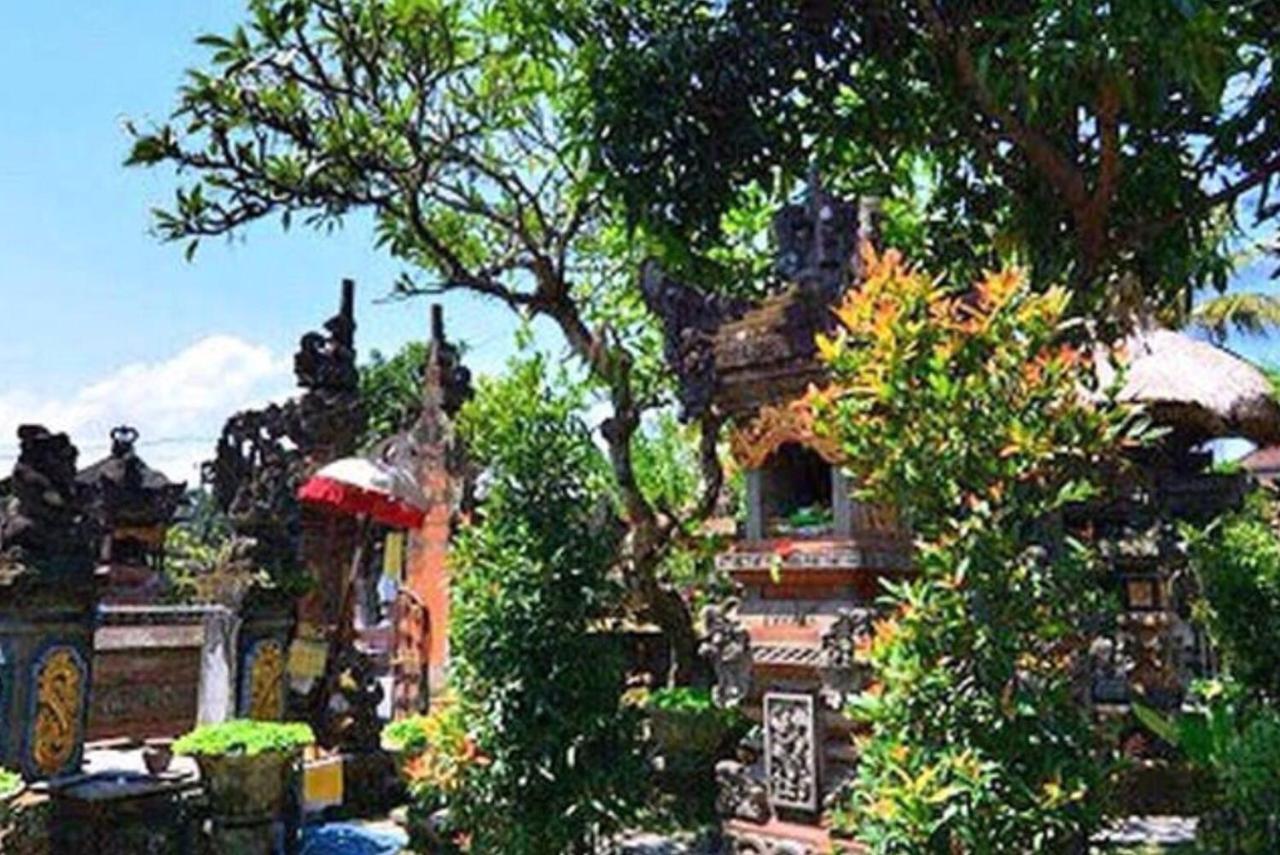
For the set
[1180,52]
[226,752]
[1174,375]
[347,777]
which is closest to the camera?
[1180,52]

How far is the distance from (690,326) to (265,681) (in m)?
4.72

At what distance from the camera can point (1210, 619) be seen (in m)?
6.95

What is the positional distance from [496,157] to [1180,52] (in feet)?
23.0

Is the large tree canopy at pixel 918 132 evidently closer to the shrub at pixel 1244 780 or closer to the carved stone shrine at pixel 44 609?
the shrub at pixel 1244 780

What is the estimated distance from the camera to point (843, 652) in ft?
22.5

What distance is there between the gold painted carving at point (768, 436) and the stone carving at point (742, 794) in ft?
7.16

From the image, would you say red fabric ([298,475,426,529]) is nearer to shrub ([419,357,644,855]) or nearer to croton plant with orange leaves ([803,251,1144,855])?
shrub ([419,357,644,855])

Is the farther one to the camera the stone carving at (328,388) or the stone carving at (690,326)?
the stone carving at (328,388)

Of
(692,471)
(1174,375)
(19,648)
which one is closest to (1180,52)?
(1174,375)

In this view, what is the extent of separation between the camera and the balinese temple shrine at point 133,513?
829 inches

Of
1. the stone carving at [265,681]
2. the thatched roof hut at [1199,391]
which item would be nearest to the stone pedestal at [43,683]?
the stone carving at [265,681]

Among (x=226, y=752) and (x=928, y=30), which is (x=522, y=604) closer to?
(x=226, y=752)

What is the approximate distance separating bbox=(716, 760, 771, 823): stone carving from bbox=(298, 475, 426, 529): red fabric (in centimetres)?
485

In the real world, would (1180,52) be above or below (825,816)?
above
